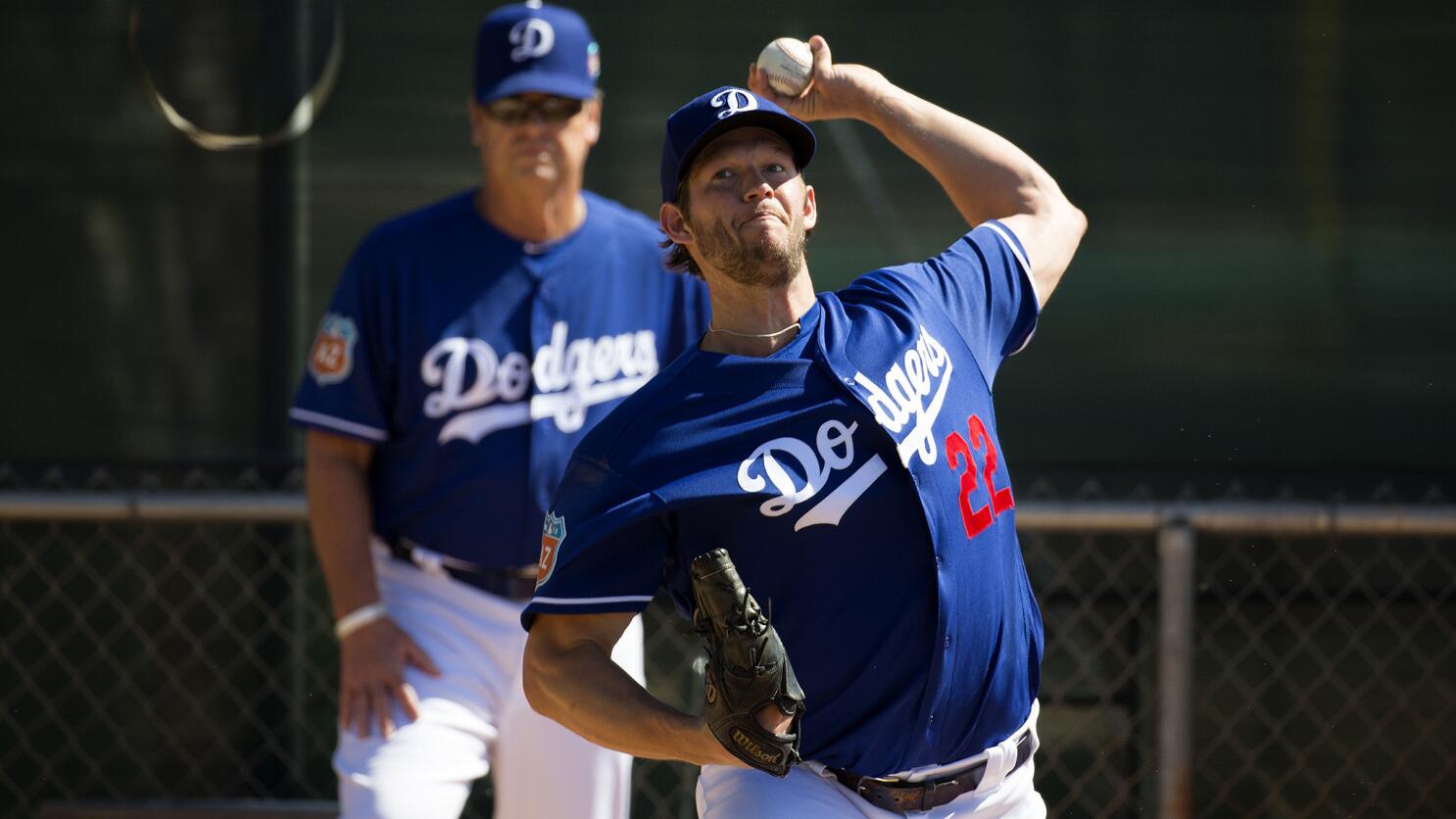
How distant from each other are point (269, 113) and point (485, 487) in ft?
4.33

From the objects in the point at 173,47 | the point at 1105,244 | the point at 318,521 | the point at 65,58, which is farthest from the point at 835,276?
the point at 65,58

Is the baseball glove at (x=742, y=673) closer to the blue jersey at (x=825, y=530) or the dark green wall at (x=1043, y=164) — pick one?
the blue jersey at (x=825, y=530)

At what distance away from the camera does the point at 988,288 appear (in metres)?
2.76

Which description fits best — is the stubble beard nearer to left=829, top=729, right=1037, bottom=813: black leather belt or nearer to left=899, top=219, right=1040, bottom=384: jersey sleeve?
left=899, top=219, right=1040, bottom=384: jersey sleeve

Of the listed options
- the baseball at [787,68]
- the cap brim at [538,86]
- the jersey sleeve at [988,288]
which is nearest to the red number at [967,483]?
the jersey sleeve at [988,288]

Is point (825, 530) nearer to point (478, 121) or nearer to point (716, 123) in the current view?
point (716, 123)

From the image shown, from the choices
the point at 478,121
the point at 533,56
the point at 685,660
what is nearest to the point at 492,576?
the point at 685,660

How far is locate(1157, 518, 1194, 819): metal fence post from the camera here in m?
3.72

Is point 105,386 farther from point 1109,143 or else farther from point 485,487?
point 1109,143

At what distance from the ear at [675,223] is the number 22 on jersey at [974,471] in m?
0.54

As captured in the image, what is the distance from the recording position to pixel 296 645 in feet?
13.5

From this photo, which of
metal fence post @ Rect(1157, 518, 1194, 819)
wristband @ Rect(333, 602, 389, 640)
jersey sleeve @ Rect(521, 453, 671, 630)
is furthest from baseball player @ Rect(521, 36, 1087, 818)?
metal fence post @ Rect(1157, 518, 1194, 819)

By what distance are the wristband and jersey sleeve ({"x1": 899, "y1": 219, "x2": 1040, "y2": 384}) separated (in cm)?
142

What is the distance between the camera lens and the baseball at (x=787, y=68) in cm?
284
